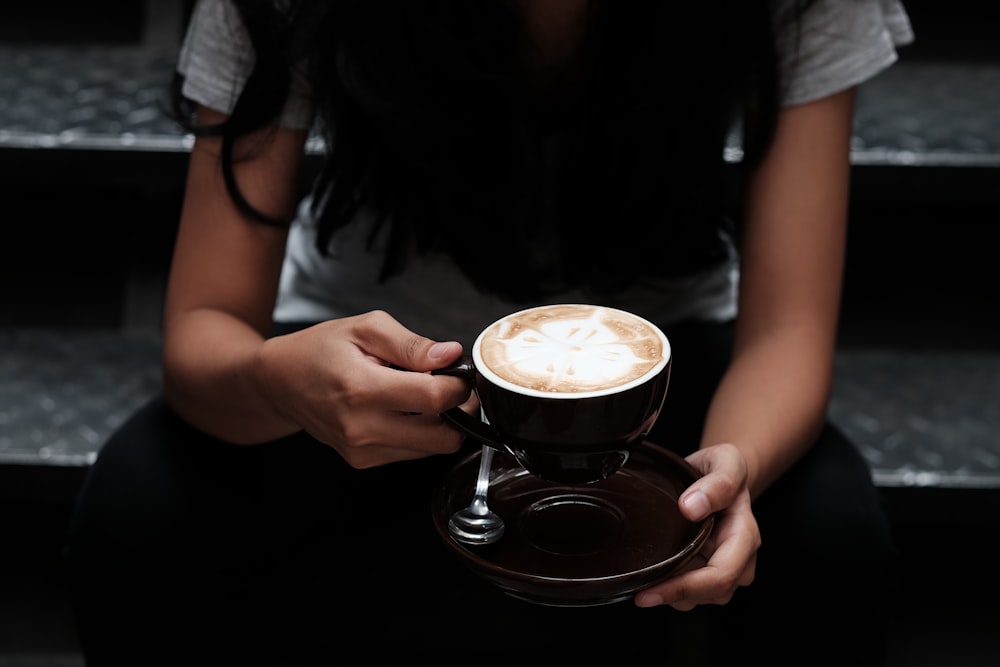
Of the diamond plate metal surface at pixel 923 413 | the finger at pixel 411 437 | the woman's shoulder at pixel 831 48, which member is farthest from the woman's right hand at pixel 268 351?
the diamond plate metal surface at pixel 923 413

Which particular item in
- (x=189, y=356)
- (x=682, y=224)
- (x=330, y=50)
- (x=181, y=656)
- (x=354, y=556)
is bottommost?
(x=181, y=656)

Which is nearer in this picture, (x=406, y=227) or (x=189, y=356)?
(x=189, y=356)

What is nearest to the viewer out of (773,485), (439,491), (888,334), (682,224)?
(439,491)

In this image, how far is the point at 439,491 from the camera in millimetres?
791

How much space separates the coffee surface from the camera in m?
0.68

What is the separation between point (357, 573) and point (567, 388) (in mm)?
438

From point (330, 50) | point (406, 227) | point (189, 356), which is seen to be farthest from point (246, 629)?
point (330, 50)

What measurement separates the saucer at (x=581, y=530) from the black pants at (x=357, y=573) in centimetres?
19

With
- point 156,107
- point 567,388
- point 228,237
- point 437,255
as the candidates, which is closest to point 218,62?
point 228,237

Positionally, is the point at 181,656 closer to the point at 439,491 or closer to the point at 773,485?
the point at 439,491

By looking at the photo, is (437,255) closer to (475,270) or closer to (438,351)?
(475,270)

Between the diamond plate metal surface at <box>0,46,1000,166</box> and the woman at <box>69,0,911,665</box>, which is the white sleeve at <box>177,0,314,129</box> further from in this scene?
the diamond plate metal surface at <box>0,46,1000,166</box>

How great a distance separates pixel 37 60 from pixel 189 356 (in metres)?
0.90

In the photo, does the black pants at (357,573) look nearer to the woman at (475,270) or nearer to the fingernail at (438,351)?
the woman at (475,270)
